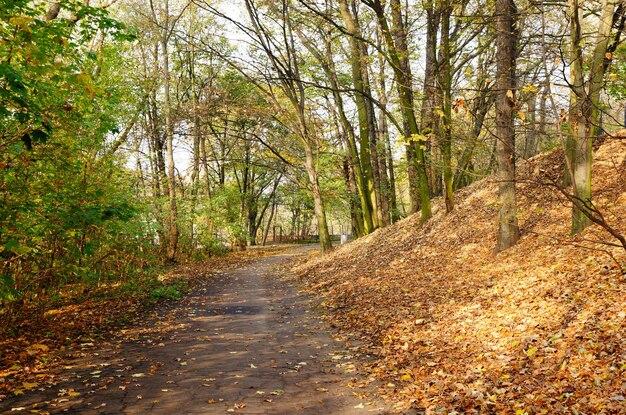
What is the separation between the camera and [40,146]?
7.92 meters

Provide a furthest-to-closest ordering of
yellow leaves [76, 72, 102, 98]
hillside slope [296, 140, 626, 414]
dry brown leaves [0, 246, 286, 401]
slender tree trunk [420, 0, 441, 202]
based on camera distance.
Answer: slender tree trunk [420, 0, 441, 202], dry brown leaves [0, 246, 286, 401], yellow leaves [76, 72, 102, 98], hillside slope [296, 140, 626, 414]

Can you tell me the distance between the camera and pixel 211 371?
21.5 ft

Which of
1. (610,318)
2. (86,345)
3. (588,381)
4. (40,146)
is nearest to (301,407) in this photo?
(588,381)

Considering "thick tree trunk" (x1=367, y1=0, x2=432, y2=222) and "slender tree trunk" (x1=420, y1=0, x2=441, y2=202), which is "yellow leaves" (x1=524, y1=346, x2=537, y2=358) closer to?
"slender tree trunk" (x1=420, y1=0, x2=441, y2=202)

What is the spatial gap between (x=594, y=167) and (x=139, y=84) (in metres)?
18.4

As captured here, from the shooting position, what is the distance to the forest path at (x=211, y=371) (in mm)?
5297

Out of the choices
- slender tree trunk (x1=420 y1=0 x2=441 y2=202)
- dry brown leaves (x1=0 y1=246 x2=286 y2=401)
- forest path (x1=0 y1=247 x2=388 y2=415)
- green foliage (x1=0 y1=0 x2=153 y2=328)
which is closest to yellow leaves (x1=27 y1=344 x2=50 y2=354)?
dry brown leaves (x1=0 y1=246 x2=286 y2=401)

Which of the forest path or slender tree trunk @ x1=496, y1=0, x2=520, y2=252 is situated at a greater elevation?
slender tree trunk @ x1=496, y1=0, x2=520, y2=252

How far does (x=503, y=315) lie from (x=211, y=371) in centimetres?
454

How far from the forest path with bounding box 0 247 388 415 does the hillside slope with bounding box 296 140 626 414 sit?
758mm

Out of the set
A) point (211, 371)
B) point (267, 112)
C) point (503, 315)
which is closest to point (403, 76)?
point (503, 315)

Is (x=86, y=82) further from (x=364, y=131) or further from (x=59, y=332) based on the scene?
(x=364, y=131)

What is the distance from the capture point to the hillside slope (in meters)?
4.82

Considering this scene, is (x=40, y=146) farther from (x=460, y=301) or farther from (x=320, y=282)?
(x=320, y=282)
